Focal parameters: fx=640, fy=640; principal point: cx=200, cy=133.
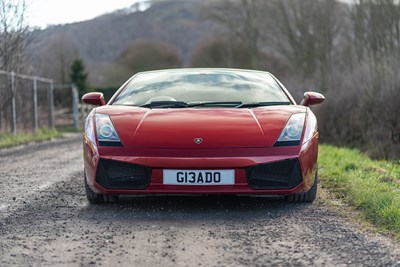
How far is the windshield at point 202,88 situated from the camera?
5.69 metres

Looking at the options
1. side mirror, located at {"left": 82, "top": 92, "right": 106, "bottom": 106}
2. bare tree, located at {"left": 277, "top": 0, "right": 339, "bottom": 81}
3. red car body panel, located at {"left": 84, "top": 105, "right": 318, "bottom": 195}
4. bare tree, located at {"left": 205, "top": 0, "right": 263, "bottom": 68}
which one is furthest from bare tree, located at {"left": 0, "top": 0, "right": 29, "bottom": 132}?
bare tree, located at {"left": 205, "top": 0, "right": 263, "bottom": 68}

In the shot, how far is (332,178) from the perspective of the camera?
267 inches

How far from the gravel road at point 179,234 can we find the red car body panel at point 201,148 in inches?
8.2

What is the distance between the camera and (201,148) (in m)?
4.81

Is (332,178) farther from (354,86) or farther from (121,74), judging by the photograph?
(121,74)

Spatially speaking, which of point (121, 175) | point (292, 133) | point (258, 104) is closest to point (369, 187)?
point (292, 133)

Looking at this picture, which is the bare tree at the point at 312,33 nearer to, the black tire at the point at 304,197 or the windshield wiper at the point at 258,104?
the windshield wiper at the point at 258,104

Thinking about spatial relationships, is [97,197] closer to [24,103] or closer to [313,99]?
[313,99]

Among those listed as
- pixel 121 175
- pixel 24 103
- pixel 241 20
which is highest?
pixel 241 20

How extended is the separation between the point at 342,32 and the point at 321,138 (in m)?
13.6

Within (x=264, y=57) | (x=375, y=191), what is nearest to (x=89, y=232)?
(x=375, y=191)

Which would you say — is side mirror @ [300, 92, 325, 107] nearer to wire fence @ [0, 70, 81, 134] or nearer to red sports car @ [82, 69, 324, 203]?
red sports car @ [82, 69, 324, 203]

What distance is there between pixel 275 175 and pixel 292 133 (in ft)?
1.26

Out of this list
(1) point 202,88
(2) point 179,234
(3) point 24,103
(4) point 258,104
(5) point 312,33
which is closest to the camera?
(2) point 179,234
